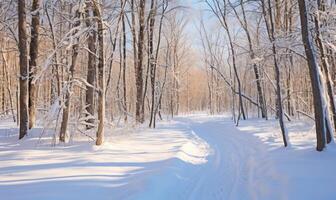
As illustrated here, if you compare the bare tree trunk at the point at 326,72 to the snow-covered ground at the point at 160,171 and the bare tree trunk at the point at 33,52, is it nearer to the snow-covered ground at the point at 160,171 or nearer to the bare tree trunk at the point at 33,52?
the snow-covered ground at the point at 160,171

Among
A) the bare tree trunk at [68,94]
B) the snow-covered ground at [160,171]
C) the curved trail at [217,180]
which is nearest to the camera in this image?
the snow-covered ground at [160,171]

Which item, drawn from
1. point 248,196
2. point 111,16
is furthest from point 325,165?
point 111,16

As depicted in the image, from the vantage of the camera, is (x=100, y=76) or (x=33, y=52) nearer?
(x=100, y=76)

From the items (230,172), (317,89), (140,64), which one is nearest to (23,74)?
(230,172)

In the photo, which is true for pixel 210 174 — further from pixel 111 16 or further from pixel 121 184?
pixel 111 16

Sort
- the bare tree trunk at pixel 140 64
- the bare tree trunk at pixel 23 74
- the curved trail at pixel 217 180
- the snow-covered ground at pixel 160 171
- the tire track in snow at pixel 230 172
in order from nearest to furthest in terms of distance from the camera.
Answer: the snow-covered ground at pixel 160 171 < the curved trail at pixel 217 180 < the tire track in snow at pixel 230 172 < the bare tree trunk at pixel 23 74 < the bare tree trunk at pixel 140 64

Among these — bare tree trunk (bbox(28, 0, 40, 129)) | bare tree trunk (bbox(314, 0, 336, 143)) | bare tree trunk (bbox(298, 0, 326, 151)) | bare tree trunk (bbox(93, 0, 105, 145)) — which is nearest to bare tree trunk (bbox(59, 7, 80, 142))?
bare tree trunk (bbox(93, 0, 105, 145))

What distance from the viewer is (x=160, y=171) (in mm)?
9023

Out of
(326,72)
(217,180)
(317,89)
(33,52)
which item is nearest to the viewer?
(217,180)

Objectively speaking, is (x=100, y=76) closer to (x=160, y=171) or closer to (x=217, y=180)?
(x=160, y=171)

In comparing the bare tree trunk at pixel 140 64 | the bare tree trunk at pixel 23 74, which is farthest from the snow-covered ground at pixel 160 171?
the bare tree trunk at pixel 140 64

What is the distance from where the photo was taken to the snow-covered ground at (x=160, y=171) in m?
7.16

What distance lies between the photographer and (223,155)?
13.7 metres

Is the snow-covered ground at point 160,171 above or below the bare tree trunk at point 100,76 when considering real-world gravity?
below
